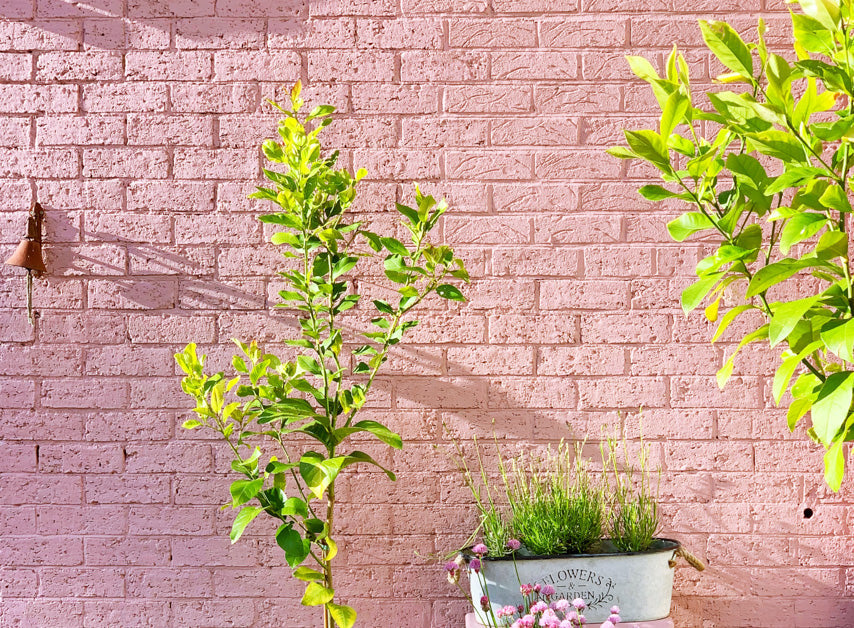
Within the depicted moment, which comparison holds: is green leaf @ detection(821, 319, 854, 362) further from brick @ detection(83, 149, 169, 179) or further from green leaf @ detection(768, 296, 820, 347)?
brick @ detection(83, 149, 169, 179)

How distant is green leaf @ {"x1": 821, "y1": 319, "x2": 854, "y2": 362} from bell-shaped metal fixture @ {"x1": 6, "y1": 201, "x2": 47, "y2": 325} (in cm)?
178

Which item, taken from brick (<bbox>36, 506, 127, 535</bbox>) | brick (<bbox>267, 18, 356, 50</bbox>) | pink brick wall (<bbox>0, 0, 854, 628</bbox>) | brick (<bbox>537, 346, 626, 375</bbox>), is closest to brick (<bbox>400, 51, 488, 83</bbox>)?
pink brick wall (<bbox>0, 0, 854, 628</bbox>)

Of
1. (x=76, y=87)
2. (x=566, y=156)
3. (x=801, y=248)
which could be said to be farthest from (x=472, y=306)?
(x=76, y=87)

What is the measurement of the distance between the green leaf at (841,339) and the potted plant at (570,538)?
806mm

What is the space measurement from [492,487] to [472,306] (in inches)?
18.7

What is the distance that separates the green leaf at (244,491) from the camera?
1.52m

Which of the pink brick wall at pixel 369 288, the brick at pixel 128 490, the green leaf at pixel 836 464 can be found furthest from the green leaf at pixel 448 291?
the brick at pixel 128 490

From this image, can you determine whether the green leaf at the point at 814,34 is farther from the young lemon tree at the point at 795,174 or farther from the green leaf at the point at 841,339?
the green leaf at the point at 841,339

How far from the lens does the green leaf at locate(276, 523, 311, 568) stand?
60.2 inches

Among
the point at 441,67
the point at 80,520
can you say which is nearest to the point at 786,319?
the point at 441,67

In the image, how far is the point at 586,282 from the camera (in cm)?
196

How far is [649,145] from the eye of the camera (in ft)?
3.77

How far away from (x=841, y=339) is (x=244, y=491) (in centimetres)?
112

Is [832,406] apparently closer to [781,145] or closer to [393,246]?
[781,145]
